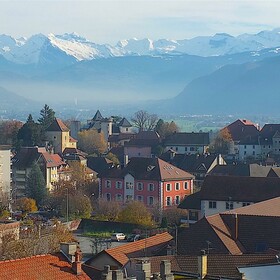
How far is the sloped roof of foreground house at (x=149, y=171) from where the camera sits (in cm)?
6106

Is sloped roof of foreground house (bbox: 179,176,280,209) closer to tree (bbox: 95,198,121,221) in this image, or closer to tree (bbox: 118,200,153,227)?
tree (bbox: 118,200,153,227)

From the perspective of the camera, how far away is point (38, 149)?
73.9m

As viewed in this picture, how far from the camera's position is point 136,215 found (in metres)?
51.1

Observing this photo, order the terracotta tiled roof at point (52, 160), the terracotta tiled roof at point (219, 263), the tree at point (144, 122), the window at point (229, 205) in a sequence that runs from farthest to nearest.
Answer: the tree at point (144, 122) < the terracotta tiled roof at point (52, 160) < the window at point (229, 205) < the terracotta tiled roof at point (219, 263)

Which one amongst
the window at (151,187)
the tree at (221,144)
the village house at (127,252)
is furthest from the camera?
the tree at (221,144)

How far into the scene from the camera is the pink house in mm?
60375

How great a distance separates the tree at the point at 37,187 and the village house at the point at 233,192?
63.9 feet

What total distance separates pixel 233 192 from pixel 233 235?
1502 cm

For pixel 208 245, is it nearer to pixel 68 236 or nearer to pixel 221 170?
pixel 68 236

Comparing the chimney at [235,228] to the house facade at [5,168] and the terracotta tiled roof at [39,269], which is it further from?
the house facade at [5,168]

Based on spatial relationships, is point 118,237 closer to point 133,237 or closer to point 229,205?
point 133,237

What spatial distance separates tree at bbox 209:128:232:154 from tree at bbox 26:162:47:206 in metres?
32.6

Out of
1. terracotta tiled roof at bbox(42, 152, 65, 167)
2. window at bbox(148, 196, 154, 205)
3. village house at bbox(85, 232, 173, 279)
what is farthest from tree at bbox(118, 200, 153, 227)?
terracotta tiled roof at bbox(42, 152, 65, 167)

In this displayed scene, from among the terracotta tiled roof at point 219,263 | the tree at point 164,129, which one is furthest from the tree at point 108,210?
the tree at point 164,129
